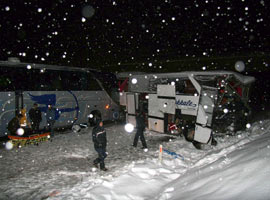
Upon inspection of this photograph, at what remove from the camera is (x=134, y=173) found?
6.11 metres

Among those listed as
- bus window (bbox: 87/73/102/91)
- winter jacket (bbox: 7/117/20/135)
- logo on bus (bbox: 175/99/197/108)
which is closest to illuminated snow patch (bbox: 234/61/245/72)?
logo on bus (bbox: 175/99/197/108)

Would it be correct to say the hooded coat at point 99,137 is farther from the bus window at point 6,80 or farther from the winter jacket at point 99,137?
the bus window at point 6,80

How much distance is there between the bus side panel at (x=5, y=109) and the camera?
938 centimetres

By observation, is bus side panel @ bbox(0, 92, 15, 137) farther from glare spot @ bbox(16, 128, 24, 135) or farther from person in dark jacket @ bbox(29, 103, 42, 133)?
glare spot @ bbox(16, 128, 24, 135)

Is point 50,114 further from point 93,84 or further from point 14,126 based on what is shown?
point 93,84

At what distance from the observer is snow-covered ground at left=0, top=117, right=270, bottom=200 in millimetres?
3737

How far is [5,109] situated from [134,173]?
710 cm

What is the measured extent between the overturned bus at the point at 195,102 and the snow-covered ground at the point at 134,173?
0.95 metres

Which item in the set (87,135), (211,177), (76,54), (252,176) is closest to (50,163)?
(87,135)

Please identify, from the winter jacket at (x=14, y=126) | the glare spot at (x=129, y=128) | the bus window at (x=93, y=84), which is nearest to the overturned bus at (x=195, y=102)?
the glare spot at (x=129, y=128)

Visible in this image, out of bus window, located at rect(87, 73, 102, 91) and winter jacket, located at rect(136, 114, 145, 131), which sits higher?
bus window, located at rect(87, 73, 102, 91)

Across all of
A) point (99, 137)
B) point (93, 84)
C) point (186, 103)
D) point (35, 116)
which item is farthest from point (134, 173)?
point (93, 84)

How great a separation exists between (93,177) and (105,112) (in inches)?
337

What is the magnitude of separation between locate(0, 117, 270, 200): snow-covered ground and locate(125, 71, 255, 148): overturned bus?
0.95 meters
